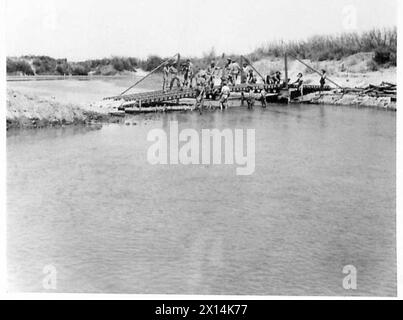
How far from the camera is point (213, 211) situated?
519cm

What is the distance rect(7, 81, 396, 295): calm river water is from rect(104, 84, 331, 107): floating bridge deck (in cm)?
16

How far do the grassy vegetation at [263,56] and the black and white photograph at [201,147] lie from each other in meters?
0.01

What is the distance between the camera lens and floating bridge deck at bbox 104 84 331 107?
5.52 metres

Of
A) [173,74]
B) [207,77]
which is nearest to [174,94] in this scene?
[173,74]

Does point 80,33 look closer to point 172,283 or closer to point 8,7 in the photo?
point 8,7

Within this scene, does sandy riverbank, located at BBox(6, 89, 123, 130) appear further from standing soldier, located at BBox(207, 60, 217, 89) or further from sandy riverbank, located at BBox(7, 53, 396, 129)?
standing soldier, located at BBox(207, 60, 217, 89)

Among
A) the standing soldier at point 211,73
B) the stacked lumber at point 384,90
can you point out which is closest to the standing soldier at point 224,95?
the standing soldier at point 211,73

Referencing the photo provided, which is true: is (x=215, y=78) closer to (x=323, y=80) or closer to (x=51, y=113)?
(x=323, y=80)

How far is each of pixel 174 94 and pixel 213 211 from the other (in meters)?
1.05

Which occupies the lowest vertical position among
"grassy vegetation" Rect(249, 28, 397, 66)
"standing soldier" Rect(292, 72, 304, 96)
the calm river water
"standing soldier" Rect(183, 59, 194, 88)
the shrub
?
the calm river water

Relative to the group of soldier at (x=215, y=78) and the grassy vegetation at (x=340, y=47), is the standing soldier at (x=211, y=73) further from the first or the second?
the grassy vegetation at (x=340, y=47)

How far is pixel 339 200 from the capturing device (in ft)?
16.9

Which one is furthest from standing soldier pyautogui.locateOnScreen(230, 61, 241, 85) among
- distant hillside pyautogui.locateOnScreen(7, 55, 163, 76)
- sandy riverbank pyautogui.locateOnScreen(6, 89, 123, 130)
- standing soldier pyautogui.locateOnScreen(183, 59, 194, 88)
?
sandy riverbank pyautogui.locateOnScreen(6, 89, 123, 130)
